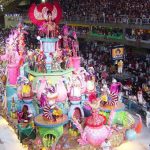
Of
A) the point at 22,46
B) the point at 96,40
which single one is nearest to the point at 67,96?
the point at 22,46

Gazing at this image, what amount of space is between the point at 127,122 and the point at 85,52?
54.7ft

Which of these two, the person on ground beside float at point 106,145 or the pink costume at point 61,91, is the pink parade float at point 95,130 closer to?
the person on ground beside float at point 106,145

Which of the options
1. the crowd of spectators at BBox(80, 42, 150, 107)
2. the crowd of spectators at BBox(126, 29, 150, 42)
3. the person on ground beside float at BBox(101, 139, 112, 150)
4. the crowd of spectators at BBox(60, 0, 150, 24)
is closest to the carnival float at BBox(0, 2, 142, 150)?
the person on ground beside float at BBox(101, 139, 112, 150)

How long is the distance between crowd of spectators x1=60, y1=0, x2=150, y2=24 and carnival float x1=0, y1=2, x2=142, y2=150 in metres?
12.1

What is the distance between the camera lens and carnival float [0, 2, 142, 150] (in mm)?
13531

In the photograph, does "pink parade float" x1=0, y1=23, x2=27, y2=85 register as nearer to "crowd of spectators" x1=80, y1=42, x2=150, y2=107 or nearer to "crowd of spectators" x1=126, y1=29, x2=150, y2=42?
"crowd of spectators" x1=80, y1=42, x2=150, y2=107

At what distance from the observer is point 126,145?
46.6ft

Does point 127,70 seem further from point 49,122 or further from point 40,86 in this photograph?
point 49,122

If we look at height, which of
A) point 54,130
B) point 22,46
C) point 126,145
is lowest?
point 126,145

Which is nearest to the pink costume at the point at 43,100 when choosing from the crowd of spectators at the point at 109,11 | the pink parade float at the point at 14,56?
the pink parade float at the point at 14,56

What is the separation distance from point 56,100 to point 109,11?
69.7ft

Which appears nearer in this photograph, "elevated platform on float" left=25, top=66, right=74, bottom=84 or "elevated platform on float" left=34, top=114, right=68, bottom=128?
"elevated platform on float" left=34, top=114, right=68, bottom=128

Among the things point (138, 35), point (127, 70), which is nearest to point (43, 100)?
point (127, 70)

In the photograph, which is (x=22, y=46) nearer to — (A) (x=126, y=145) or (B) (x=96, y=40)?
(A) (x=126, y=145)
